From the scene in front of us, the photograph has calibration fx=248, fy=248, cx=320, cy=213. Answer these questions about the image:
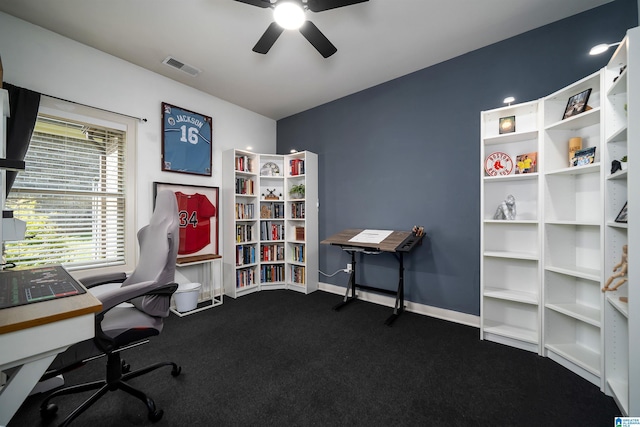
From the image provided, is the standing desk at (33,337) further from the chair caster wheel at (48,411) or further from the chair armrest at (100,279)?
the chair caster wheel at (48,411)

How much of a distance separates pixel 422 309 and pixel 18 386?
320 cm

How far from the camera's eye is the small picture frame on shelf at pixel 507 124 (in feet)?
7.79

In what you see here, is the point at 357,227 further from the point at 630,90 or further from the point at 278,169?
the point at 630,90

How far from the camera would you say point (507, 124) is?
7.83 feet

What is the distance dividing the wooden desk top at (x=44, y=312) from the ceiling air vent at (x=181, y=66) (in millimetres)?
2833

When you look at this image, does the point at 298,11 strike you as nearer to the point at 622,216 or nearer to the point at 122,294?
the point at 122,294

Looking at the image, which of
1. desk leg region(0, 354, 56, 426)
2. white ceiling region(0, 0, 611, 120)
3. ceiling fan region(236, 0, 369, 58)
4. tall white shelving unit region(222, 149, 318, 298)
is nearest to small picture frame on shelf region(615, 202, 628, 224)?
white ceiling region(0, 0, 611, 120)

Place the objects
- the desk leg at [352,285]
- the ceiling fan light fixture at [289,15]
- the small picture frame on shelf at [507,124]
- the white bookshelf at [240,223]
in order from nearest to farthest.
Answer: the ceiling fan light fixture at [289,15]
the small picture frame on shelf at [507,124]
the desk leg at [352,285]
the white bookshelf at [240,223]

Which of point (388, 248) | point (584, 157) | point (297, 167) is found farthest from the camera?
point (297, 167)

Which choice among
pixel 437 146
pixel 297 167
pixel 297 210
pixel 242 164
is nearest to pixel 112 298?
pixel 242 164

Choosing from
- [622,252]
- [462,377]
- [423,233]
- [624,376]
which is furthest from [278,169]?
[624,376]

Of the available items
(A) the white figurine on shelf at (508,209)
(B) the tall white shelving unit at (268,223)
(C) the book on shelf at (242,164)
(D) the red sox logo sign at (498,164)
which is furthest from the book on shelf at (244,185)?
(A) the white figurine on shelf at (508,209)

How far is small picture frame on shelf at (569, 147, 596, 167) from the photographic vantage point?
1.90 metres

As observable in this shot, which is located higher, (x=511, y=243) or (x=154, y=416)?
(x=511, y=243)
